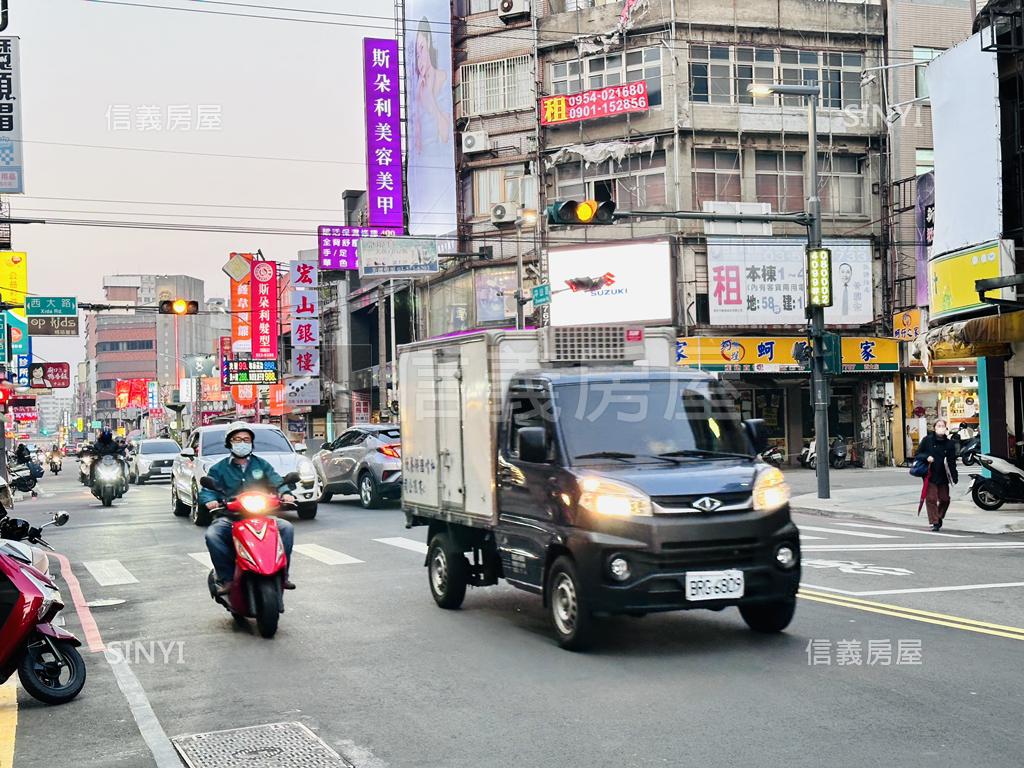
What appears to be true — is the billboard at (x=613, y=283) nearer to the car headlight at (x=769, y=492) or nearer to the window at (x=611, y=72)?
the window at (x=611, y=72)

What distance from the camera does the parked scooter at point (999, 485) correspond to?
20984 millimetres

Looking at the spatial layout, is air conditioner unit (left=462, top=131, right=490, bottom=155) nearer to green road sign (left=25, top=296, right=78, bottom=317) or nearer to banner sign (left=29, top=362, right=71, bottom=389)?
green road sign (left=25, top=296, right=78, bottom=317)

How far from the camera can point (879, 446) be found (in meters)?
42.0

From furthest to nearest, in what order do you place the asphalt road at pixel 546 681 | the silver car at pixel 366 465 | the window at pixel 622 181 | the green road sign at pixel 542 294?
the window at pixel 622 181
the green road sign at pixel 542 294
the silver car at pixel 366 465
the asphalt road at pixel 546 681

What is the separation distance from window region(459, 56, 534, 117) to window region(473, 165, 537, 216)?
2506mm

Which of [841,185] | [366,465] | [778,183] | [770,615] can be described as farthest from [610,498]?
[841,185]

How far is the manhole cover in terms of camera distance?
6035mm

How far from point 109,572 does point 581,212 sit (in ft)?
30.4

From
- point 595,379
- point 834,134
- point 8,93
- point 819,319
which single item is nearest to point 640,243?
point 834,134

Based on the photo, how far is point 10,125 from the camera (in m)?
31.3


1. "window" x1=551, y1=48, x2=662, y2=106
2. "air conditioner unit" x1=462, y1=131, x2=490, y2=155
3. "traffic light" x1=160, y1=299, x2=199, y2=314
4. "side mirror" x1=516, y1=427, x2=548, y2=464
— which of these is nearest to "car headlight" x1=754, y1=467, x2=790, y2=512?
"side mirror" x1=516, y1=427, x2=548, y2=464

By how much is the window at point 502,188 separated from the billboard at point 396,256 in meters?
6.78

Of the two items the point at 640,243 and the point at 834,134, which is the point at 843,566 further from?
the point at 834,134

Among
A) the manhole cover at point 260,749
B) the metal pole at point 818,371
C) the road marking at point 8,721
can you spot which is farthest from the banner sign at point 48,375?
the manhole cover at point 260,749
